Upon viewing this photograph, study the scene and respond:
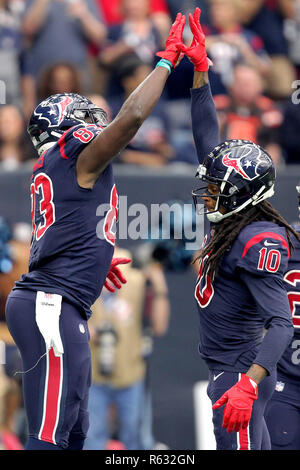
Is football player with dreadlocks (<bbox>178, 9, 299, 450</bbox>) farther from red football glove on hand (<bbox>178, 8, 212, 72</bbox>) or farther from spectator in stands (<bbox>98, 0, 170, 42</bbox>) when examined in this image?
spectator in stands (<bbox>98, 0, 170, 42</bbox>)

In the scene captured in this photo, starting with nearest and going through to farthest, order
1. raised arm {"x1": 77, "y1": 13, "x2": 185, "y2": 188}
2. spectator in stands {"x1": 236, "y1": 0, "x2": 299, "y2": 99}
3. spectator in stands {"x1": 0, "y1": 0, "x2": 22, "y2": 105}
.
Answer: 1. raised arm {"x1": 77, "y1": 13, "x2": 185, "y2": 188}
2. spectator in stands {"x1": 0, "y1": 0, "x2": 22, "y2": 105}
3. spectator in stands {"x1": 236, "y1": 0, "x2": 299, "y2": 99}

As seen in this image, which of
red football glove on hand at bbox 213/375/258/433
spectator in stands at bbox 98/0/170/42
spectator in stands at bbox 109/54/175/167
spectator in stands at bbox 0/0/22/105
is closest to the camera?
red football glove on hand at bbox 213/375/258/433

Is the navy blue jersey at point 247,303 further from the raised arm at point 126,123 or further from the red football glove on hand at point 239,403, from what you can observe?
the raised arm at point 126,123

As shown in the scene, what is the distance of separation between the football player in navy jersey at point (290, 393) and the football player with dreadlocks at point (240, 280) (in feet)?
1.06

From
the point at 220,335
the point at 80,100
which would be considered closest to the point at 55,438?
the point at 220,335

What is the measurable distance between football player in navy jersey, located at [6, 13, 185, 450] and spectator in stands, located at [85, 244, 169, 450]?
2.84 metres

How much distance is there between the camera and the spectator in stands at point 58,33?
8672 mm

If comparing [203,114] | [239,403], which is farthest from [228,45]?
[239,403]

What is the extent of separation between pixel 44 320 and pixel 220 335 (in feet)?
2.78

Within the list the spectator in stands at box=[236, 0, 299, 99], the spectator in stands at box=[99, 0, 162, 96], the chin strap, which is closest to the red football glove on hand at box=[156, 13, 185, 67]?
the chin strap

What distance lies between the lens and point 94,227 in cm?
475

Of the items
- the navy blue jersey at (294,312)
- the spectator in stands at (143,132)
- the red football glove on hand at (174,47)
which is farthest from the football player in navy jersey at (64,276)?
the spectator in stands at (143,132)

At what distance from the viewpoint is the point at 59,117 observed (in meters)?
4.93

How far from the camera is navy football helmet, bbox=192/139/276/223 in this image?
476 centimetres
